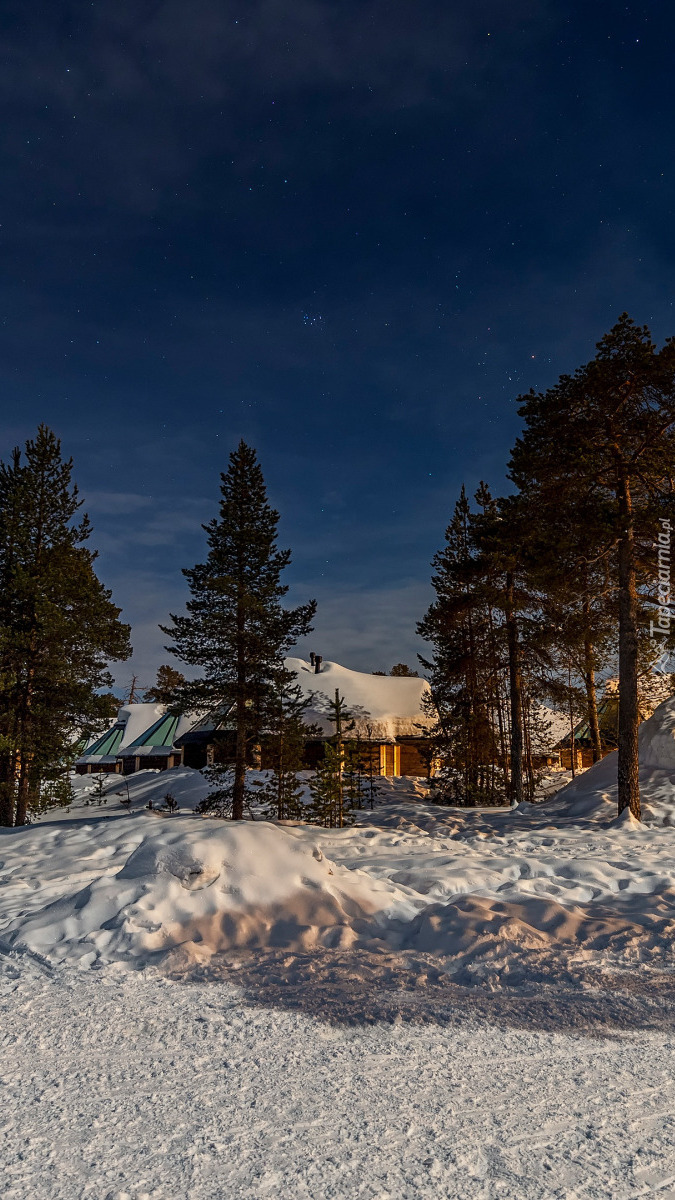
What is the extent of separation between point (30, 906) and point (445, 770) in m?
19.3

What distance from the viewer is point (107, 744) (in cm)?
4903

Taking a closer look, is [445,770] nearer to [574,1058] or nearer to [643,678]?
[643,678]

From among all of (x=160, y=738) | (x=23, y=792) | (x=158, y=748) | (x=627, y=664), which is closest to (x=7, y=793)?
(x=23, y=792)

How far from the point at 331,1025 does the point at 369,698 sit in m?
30.0

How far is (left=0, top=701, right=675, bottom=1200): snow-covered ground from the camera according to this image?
2477mm

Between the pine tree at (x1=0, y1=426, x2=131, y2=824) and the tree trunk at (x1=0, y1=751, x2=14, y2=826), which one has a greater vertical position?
the pine tree at (x1=0, y1=426, x2=131, y2=824)

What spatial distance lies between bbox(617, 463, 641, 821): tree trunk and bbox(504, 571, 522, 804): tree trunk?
5.50 meters

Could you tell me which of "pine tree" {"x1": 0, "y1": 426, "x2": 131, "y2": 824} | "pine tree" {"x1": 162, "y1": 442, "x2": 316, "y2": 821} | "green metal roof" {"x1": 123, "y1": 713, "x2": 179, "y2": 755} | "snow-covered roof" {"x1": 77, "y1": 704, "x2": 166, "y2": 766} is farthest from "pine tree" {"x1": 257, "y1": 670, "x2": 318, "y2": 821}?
"snow-covered roof" {"x1": 77, "y1": 704, "x2": 166, "y2": 766}

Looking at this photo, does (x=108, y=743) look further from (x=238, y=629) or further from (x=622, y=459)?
(x=622, y=459)

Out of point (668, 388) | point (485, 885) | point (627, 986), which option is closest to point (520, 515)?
point (668, 388)

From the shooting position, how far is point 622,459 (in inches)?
543

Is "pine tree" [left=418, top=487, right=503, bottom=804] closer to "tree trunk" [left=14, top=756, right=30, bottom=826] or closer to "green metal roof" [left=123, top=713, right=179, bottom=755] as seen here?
"tree trunk" [left=14, top=756, right=30, bottom=826]

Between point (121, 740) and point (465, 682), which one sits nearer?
point (465, 682)

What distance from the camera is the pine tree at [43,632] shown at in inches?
658
